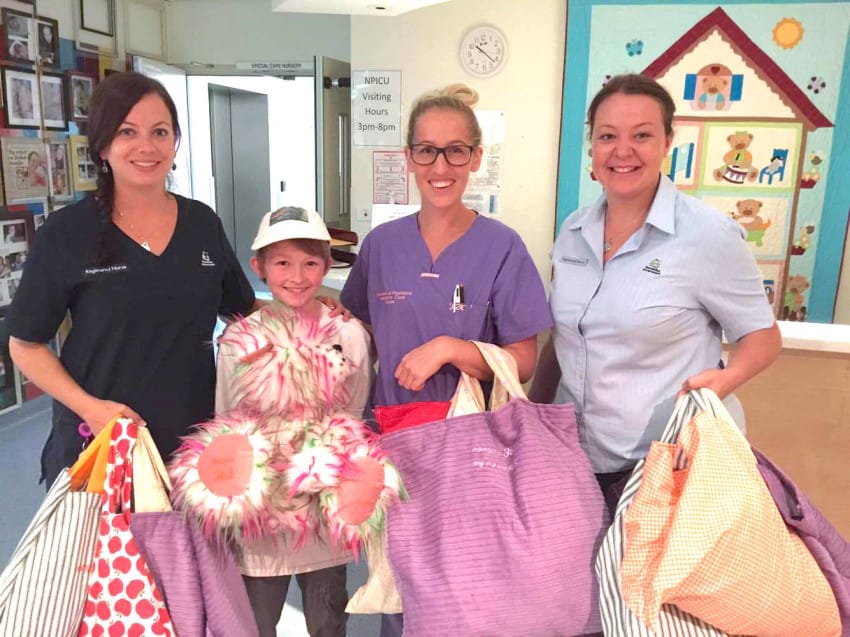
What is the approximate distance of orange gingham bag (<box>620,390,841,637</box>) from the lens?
0.93 m

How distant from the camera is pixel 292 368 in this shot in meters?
1.17

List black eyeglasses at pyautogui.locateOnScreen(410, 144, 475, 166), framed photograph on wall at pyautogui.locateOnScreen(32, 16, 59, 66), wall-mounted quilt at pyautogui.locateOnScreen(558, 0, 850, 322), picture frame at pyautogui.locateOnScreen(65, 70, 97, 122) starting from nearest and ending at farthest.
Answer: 1. black eyeglasses at pyautogui.locateOnScreen(410, 144, 475, 166)
2. wall-mounted quilt at pyautogui.locateOnScreen(558, 0, 850, 322)
3. framed photograph on wall at pyautogui.locateOnScreen(32, 16, 59, 66)
4. picture frame at pyautogui.locateOnScreen(65, 70, 97, 122)

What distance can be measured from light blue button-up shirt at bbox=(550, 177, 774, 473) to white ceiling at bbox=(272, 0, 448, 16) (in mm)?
2116

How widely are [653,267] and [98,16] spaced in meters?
4.34

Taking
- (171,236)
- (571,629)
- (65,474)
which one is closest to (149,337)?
(171,236)

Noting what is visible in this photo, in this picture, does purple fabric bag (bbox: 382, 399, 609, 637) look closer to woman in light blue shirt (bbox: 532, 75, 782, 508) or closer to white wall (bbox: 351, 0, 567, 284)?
woman in light blue shirt (bbox: 532, 75, 782, 508)

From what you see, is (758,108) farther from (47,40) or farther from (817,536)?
(47,40)

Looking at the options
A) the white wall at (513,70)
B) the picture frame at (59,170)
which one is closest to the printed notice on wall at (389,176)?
the white wall at (513,70)

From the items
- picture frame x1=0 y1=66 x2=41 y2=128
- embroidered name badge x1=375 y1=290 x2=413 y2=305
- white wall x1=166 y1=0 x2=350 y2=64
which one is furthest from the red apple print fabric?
white wall x1=166 y1=0 x2=350 y2=64

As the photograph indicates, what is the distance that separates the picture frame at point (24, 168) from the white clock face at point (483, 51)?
7.85 ft

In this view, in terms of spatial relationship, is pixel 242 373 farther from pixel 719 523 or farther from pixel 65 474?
pixel 719 523

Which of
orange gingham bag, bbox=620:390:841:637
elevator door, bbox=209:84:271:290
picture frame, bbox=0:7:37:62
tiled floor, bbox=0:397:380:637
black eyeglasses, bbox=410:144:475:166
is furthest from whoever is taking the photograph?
elevator door, bbox=209:84:271:290

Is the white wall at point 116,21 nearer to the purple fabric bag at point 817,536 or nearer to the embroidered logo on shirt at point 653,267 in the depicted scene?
the embroidered logo on shirt at point 653,267

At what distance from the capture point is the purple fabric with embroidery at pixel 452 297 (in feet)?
4.37
